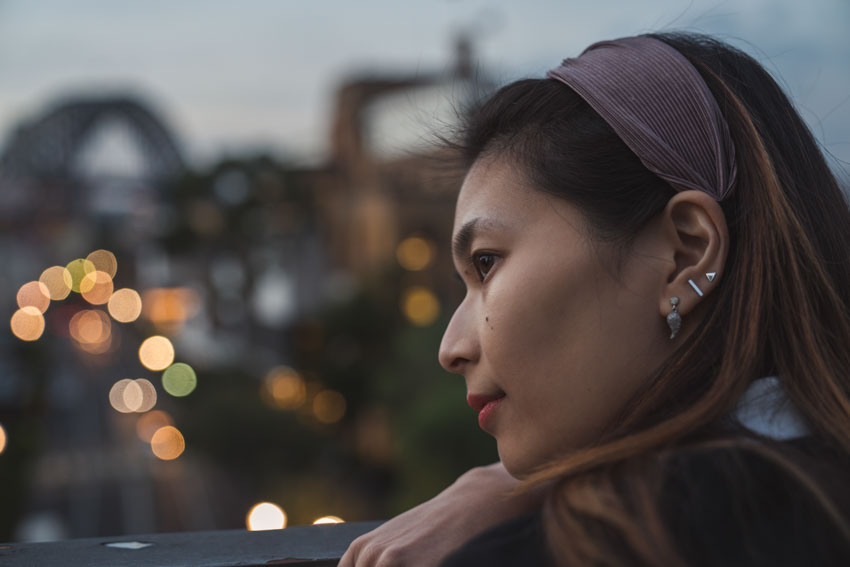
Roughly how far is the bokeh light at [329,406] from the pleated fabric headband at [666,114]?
3580 cm

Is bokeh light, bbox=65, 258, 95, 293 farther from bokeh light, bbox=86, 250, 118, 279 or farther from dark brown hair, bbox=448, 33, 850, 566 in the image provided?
dark brown hair, bbox=448, 33, 850, 566

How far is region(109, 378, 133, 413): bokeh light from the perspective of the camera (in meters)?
48.0

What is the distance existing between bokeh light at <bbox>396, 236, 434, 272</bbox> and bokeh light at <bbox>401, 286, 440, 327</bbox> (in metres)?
2.09

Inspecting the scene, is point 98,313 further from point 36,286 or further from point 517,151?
point 517,151

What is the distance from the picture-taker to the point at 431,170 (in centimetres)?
224

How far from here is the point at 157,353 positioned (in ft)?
178

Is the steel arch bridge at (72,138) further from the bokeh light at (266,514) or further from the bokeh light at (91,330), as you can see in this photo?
the bokeh light at (266,514)

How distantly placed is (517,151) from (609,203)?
214 millimetres

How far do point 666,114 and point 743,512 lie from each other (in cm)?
69

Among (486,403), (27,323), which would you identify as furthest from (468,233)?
(27,323)

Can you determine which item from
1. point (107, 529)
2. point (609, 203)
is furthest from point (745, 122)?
point (107, 529)

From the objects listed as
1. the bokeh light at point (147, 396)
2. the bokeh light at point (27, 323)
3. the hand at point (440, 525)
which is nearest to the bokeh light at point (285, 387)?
the bokeh light at point (147, 396)

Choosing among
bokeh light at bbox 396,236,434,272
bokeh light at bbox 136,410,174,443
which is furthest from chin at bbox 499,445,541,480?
bokeh light at bbox 136,410,174,443

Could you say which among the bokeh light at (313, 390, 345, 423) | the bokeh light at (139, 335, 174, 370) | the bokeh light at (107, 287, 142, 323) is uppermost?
the bokeh light at (107, 287, 142, 323)
